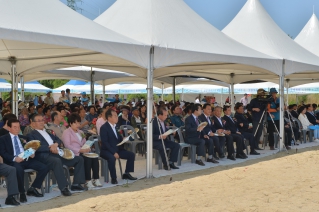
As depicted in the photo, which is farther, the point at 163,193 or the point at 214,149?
the point at 214,149

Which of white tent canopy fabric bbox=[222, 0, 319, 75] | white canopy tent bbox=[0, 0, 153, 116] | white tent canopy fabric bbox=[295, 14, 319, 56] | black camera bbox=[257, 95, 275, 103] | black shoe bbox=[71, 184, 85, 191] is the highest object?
white tent canopy fabric bbox=[295, 14, 319, 56]

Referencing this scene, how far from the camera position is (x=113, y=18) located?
9.90 meters

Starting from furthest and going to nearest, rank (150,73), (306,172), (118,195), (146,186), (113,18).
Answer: (113,18) < (306,172) < (150,73) < (146,186) < (118,195)

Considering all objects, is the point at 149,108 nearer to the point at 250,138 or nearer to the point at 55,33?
the point at 55,33

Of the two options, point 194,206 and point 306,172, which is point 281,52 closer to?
point 306,172

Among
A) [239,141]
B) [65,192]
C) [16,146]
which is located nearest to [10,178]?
[16,146]

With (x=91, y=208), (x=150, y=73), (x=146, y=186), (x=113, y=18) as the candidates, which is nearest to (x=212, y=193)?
(x=146, y=186)

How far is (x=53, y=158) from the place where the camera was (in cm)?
628

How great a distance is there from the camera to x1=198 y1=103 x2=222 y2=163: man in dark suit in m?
9.48

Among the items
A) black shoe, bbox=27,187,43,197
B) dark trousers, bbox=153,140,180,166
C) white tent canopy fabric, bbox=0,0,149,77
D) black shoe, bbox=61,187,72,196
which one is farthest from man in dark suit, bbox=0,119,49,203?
dark trousers, bbox=153,140,180,166

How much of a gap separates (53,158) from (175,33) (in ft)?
11.6

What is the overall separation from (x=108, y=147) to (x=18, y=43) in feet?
7.96

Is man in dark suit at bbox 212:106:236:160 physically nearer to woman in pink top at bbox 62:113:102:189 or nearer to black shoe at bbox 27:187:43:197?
woman in pink top at bbox 62:113:102:189

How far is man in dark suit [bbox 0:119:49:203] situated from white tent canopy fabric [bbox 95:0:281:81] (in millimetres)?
2559
